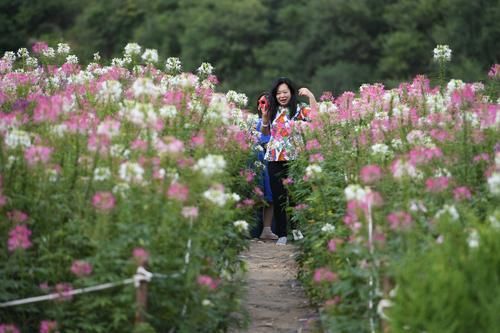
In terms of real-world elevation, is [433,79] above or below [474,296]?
above

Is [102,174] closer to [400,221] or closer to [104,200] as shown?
[104,200]

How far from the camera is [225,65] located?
56.0 metres

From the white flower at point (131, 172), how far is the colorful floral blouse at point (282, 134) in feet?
16.3

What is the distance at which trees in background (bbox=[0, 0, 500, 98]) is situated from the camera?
42750 millimetres

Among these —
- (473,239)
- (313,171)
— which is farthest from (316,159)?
(473,239)

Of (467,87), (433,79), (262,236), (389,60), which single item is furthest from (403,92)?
(389,60)

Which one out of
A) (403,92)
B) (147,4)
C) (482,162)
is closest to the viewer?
(482,162)

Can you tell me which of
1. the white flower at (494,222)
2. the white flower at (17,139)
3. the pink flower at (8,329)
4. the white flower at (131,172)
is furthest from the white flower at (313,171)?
the pink flower at (8,329)

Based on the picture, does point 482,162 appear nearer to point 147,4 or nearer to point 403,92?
point 403,92

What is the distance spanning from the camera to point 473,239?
14.7 feet

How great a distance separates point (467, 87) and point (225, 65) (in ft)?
163

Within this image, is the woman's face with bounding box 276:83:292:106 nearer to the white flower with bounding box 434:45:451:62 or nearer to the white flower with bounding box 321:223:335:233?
the white flower with bounding box 434:45:451:62

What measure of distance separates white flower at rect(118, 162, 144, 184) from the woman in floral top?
4.98m

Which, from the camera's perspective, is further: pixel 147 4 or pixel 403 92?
pixel 147 4
